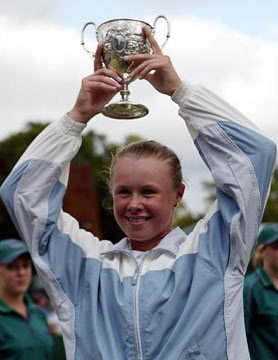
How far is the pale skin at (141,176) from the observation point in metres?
2.84

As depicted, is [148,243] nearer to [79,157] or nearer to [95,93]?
[95,93]

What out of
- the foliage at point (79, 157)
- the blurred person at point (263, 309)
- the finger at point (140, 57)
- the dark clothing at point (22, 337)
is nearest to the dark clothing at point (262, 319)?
the blurred person at point (263, 309)

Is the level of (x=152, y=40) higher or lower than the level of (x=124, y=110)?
higher

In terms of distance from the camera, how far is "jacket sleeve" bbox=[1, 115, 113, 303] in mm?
2910

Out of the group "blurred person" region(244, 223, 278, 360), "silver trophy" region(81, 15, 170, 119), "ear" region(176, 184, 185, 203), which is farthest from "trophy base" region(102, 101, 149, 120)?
"blurred person" region(244, 223, 278, 360)

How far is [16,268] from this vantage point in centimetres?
563

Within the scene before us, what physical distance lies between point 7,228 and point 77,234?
27569 mm

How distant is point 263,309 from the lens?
16.8 ft

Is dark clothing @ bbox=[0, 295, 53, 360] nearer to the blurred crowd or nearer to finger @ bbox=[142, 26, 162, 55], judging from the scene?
the blurred crowd

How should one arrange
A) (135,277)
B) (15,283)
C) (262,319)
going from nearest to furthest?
(135,277) < (262,319) < (15,283)

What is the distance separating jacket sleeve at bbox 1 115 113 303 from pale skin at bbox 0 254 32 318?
8.49ft

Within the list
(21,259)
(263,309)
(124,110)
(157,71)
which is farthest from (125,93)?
(21,259)

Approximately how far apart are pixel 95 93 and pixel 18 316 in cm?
283

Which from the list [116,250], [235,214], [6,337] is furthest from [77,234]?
[6,337]
